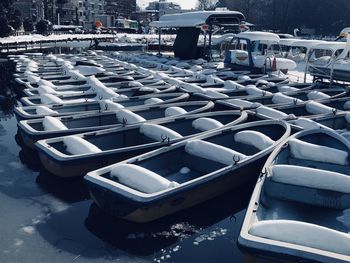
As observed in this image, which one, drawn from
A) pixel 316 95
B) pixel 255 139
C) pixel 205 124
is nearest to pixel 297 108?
pixel 316 95

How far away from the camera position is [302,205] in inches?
261

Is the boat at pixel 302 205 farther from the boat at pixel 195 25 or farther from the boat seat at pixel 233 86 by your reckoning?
the boat at pixel 195 25

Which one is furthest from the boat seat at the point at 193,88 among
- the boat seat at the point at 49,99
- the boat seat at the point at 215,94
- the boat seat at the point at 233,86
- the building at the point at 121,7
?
the building at the point at 121,7

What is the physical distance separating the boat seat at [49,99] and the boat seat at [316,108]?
775 cm

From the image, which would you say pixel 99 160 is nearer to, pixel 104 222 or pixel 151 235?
pixel 104 222

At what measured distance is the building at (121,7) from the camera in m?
109

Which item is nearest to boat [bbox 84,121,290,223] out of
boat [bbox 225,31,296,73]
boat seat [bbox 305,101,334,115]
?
A: boat seat [bbox 305,101,334,115]

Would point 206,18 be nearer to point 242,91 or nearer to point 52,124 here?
point 242,91

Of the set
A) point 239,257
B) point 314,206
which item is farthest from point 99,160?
point 314,206

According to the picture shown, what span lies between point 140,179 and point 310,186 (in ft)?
9.42

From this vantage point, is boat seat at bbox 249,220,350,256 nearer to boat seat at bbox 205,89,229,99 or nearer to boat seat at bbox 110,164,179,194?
boat seat at bbox 110,164,179,194

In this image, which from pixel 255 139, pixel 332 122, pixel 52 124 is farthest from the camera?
pixel 332 122

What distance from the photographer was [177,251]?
5.96m

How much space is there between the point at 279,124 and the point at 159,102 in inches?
155
